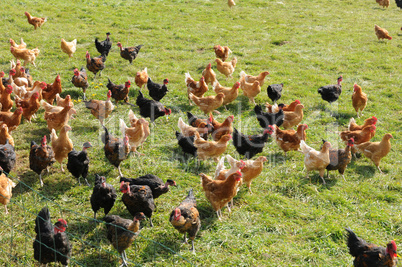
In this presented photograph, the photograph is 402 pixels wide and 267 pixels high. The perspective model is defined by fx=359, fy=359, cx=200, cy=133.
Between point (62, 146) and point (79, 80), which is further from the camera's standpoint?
point (79, 80)

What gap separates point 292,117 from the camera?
885 centimetres

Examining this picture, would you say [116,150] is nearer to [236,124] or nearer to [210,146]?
[210,146]

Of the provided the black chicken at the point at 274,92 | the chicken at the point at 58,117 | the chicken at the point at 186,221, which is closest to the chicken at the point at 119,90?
the chicken at the point at 58,117

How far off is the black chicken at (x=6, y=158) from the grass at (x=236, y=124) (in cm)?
45

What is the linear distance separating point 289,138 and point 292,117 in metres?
1.02

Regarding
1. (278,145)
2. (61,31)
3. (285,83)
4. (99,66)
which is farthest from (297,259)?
(61,31)

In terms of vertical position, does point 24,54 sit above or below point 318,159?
above

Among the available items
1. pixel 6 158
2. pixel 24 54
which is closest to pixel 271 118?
pixel 6 158

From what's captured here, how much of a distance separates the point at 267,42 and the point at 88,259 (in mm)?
12263

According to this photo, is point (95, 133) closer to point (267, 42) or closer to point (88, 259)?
point (88, 259)

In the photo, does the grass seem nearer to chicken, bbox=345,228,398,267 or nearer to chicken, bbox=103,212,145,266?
chicken, bbox=103,212,145,266

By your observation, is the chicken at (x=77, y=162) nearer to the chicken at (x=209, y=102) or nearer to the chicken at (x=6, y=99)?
the chicken at (x=6, y=99)

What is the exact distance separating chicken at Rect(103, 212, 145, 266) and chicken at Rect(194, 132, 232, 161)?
242 cm

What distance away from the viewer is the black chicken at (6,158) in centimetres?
659
